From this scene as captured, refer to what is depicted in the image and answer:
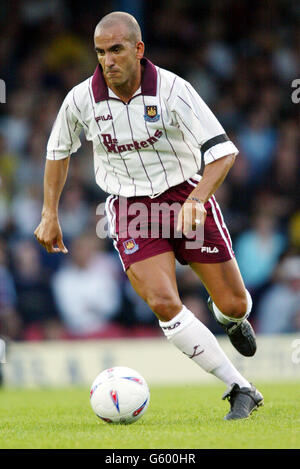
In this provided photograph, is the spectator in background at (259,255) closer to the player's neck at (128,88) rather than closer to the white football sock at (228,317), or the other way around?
the white football sock at (228,317)

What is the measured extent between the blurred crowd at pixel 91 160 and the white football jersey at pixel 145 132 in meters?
5.19

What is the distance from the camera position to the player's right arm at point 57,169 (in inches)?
225

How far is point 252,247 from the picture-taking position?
11.2 meters

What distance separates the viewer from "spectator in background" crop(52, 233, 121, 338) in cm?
1093

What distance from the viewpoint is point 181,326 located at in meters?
5.35

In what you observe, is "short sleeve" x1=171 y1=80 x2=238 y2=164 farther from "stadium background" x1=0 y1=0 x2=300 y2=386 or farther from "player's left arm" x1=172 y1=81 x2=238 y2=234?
"stadium background" x1=0 y1=0 x2=300 y2=386

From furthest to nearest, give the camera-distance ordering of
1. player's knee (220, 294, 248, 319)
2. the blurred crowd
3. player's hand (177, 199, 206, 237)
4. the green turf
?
the blurred crowd, player's knee (220, 294, 248, 319), player's hand (177, 199, 206, 237), the green turf

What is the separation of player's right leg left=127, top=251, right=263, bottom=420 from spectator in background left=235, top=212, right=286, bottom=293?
5.64 m

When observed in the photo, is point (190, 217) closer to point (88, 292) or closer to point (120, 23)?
point (120, 23)

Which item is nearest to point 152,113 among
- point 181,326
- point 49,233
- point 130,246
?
point 130,246

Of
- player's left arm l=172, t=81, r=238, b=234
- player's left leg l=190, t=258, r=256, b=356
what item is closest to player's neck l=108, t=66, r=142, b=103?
player's left arm l=172, t=81, r=238, b=234

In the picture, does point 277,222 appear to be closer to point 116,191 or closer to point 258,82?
point 258,82

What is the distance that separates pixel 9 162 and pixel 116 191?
733 centimetres

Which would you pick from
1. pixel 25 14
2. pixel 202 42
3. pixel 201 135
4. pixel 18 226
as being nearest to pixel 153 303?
pixel 201 135
